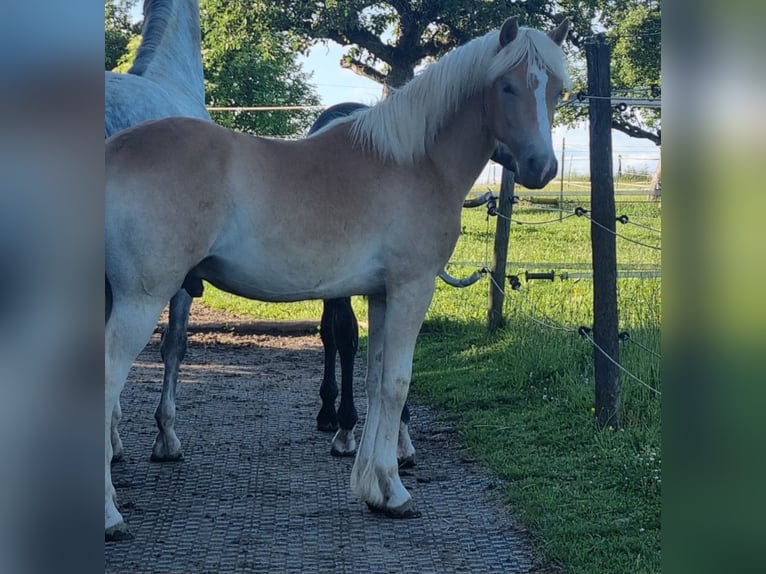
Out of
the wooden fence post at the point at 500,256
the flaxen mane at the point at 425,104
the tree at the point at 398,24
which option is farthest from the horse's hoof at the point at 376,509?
the tree at the point at 398,24

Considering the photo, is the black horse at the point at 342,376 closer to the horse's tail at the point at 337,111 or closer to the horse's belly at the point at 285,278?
the horse's tail at the point at 337,111

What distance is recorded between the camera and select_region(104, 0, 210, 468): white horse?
495 cm

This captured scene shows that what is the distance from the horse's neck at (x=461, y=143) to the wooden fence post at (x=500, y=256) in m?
4.02

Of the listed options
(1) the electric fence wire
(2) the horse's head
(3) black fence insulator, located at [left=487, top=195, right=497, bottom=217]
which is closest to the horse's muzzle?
(2) the horse's head

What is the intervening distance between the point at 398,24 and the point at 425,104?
59.8 feet

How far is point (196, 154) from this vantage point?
3609 mm

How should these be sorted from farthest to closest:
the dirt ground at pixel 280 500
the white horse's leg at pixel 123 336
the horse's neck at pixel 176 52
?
1. the horse's neck at pixel 176 52
2. the dirt ground at pixel 280 500
3. the white horse's leg at pixel 123 336

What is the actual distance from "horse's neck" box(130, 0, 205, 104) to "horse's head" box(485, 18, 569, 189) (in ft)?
8.37

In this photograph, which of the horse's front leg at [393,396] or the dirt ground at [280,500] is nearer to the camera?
the dirt ground at [280,500]

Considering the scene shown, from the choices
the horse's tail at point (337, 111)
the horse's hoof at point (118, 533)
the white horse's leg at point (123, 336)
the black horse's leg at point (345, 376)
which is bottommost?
the horse's hoof at point (118, 533)

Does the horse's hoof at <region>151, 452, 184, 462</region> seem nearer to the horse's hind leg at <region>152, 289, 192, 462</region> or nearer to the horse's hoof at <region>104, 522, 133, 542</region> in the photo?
the horse's hind leg at <region>152, 289, 192, 462</region>

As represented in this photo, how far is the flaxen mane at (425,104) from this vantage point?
404cm
